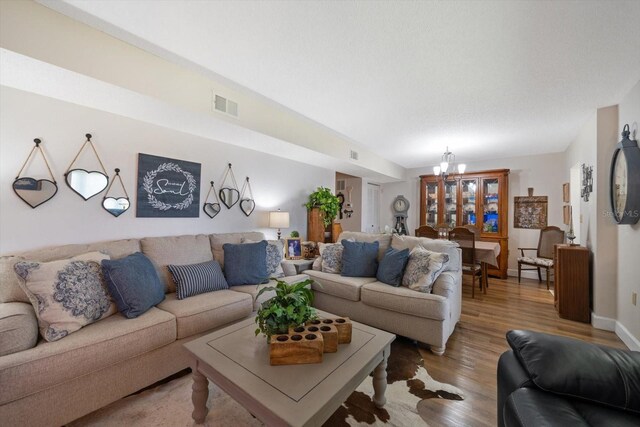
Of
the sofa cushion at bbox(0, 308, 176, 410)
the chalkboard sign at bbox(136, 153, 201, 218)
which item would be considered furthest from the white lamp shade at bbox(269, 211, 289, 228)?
the sofa cushion at bbox(0, 308, 176, 410)

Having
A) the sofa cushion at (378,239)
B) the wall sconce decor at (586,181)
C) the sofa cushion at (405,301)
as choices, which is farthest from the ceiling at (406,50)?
the sofa cushion at (405,301)

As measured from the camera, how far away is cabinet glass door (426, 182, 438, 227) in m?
6.00

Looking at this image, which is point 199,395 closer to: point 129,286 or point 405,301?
point 129,286

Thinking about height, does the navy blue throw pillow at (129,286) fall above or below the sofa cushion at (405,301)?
above

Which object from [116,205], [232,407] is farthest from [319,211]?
[232,407]

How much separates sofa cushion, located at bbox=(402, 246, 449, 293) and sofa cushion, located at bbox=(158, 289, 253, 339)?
1532mm

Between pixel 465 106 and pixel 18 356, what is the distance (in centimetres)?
393

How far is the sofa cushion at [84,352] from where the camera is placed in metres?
1.29

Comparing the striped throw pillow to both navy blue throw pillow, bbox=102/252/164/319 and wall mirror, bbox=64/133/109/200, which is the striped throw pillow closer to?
navy blue throw pillow, bbox=102/252/164/319

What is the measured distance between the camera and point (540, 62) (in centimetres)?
205

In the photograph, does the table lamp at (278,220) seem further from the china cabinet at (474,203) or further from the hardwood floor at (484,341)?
the china cabinet at (474,203)

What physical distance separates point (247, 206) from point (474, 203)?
15.4 ft

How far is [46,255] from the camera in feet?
6.12

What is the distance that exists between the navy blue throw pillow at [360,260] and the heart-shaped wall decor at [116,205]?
2272 mm
